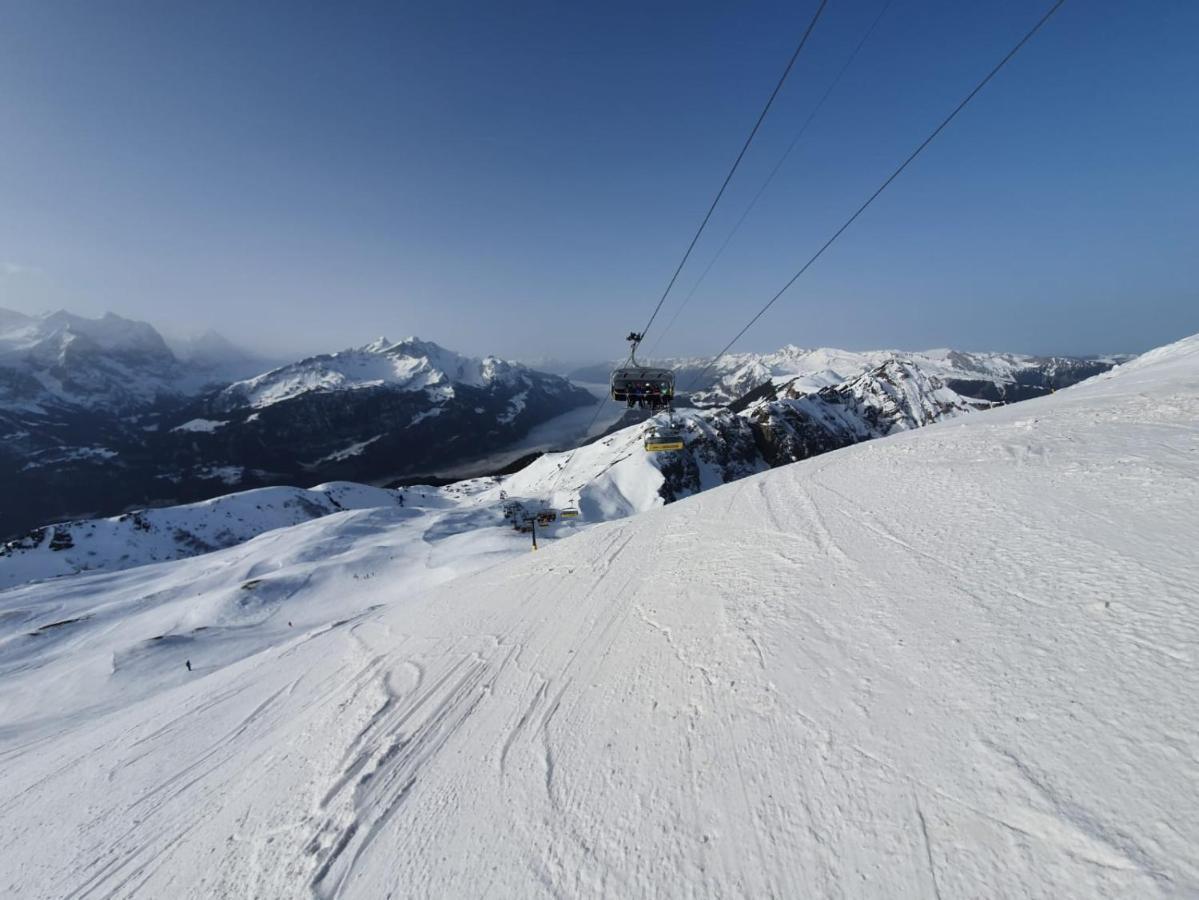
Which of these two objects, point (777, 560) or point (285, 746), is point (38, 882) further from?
point (777, 560)

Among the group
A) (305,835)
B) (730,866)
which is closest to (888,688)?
(730,866)

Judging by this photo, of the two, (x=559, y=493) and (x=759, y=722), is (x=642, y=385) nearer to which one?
(x=759, y=722)

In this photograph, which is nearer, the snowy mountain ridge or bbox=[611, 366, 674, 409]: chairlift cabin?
bbox=[611, 366, 674, 409]: chairlift cabin

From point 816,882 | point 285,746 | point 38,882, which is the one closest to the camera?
point 816,882

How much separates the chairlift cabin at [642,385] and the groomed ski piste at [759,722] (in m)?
15.4

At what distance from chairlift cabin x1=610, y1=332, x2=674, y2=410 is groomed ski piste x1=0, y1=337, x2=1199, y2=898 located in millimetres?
15353

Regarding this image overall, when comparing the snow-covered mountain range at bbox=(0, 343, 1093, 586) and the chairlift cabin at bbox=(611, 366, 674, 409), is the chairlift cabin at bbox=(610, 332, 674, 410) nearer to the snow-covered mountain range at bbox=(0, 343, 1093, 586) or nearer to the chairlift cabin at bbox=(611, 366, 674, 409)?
the chairlift cabin at bbox=(611, 366, 674, 409)

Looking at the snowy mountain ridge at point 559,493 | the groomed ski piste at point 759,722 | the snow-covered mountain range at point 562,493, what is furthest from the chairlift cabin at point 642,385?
the snowy mountain ridge at point 559,493

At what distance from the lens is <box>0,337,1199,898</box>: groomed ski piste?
9.23 ft

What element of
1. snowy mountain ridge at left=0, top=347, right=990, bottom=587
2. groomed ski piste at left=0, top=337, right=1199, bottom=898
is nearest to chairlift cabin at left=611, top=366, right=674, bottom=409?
groomed ski piste at left=0, top=337, right=1199, bottom=898

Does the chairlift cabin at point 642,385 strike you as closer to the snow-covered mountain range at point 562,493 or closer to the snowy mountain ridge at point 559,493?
the snow-covered mountain range at point 562,493

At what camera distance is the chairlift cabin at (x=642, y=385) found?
23516 millimetres

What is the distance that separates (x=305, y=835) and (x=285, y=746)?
72.1 inches

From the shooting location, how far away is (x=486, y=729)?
4.99 metres
